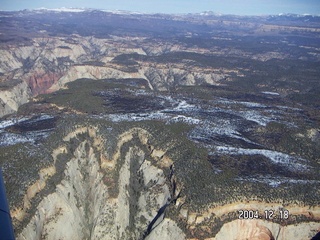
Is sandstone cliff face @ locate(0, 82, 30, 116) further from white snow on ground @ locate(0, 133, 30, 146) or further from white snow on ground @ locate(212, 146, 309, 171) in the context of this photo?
white snow on ground @ locate(212, 146, 309, 171)

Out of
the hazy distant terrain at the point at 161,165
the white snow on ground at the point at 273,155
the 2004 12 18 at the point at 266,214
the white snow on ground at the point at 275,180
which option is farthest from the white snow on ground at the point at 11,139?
the 2004 12 18 at the point at 266,214

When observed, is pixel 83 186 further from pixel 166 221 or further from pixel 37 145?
pixel 166 221

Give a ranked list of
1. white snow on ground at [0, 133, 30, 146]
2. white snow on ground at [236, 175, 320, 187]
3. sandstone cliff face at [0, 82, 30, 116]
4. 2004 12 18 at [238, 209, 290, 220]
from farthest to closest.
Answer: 1. sandstone cliff face at [0, 82, 30, 116]
2. white snow on ground at [0, 133, 30, 146]
3. white snow on ground at [236, 175, 320, 187]
4. 2004 12 18 at [238, 209, 290, 220]

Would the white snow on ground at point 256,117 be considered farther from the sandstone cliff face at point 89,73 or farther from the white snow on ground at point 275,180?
the sandstone cliff face at point 89,73

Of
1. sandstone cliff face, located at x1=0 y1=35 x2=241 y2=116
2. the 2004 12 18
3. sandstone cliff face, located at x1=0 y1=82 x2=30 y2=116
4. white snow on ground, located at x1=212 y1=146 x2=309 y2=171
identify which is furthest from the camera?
sandstone cliff face, located at x1=0 y1=35 x2=241 y2=116

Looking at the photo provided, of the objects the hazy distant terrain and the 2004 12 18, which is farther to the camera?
the hazy distant terrain

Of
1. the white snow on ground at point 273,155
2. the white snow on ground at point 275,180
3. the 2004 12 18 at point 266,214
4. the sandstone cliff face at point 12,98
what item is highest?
the white snow on ground at point 275,180

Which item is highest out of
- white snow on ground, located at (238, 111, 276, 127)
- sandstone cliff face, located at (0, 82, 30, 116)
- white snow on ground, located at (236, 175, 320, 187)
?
white snow on ground, located at (236, 175, 320, 187)

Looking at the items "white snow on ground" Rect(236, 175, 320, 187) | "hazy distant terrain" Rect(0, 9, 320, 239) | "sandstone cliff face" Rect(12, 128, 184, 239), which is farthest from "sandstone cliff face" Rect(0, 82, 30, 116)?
"white snow on ground" Rect(236, 175, 320, 187)

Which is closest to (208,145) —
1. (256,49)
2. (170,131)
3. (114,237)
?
(170,131)

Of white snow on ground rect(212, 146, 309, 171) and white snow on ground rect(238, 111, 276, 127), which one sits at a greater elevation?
white snow on ground rect(212, 146, 309, 171)
